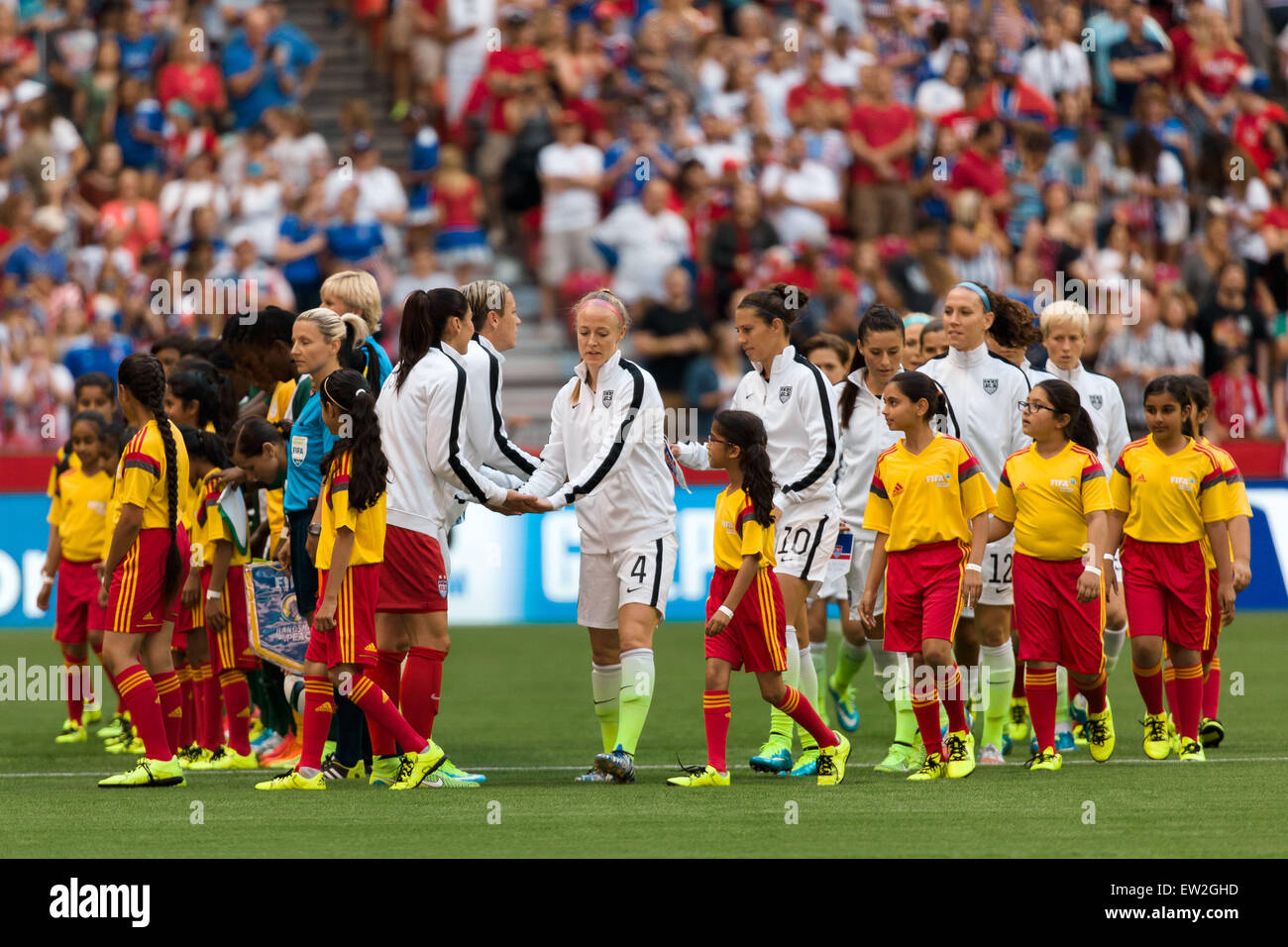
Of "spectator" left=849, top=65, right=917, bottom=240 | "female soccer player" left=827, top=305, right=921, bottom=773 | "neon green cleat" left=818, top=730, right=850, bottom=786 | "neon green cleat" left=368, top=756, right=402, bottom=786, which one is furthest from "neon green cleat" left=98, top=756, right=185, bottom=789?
"spectator" left=849, top=65, right=917, bottom=240

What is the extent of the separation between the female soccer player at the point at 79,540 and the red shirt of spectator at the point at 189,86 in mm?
10023

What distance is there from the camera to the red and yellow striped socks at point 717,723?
29.3 feet

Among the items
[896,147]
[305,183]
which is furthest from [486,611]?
[896,147]

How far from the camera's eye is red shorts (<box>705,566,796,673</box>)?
899cm

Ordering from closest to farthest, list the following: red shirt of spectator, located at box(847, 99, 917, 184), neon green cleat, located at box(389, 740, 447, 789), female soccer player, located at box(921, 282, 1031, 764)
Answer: neon green cleat, located at box(389, 740, 447, 789) < female soccer player, located at box(921, 282, 1031, 764) < red shirt of spectator, located at box(847, 99, 917, 184)

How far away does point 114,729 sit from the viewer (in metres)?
11.9

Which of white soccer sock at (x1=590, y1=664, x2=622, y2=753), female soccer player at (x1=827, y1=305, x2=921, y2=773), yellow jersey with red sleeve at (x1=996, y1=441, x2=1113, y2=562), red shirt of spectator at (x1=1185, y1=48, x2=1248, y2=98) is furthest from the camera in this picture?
red shirt of spectator at (x1=1185, y1=48, x2=1248, y2=98)

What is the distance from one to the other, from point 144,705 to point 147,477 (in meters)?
1.02

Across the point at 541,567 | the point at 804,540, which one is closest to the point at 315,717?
the point at 804,540

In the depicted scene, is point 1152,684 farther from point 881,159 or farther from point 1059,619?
point 881,159

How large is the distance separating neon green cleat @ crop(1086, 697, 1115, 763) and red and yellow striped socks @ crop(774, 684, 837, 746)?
1.46 metres

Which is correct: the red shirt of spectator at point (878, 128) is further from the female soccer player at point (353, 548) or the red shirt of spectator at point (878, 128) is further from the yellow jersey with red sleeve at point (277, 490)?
the female soccer player at point (353, 548)

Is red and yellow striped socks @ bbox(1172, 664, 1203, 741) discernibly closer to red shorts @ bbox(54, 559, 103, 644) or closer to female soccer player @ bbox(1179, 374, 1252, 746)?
female soccer player @ bbox(1179, 374, 1252, 746)
